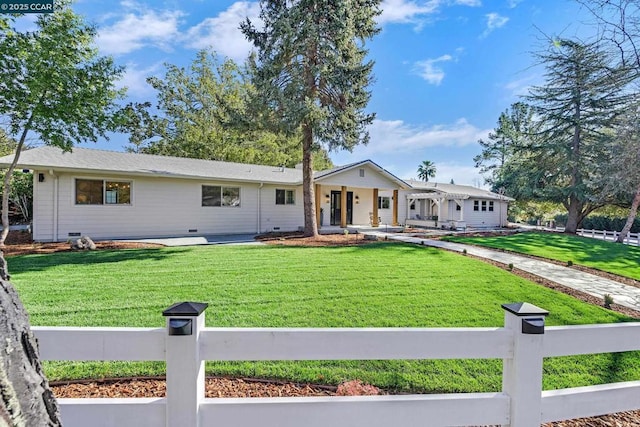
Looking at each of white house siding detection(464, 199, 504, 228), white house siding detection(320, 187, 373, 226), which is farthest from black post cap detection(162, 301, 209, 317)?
white house siding detection(464, 199, 504, 228)

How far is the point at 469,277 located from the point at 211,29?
61.0ft

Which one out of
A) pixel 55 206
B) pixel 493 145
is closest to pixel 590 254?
pixel 55 206

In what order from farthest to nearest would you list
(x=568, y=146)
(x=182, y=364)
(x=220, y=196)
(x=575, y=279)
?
(x=568, y=146) → (x=220, y=196) → (x=575, y=279) → (x=182, y=364)

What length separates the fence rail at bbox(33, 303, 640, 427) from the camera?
5.86 ft

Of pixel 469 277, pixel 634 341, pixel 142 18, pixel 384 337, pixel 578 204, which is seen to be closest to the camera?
pixel 384 337

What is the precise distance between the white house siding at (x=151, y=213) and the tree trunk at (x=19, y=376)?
13.4 meters

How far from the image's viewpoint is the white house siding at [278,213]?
643 inches

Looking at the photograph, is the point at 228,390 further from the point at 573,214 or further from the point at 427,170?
the point at 427,170

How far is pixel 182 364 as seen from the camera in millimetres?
1762

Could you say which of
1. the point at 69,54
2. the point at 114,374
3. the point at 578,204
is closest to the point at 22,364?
the point at 114,374

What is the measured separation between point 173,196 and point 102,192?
260 centimetres

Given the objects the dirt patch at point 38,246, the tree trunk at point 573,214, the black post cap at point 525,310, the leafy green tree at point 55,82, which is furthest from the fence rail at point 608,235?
the leafy green tree at point 55,82

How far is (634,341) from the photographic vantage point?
2297 mm

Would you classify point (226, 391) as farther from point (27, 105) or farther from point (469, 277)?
point (27, 105)
